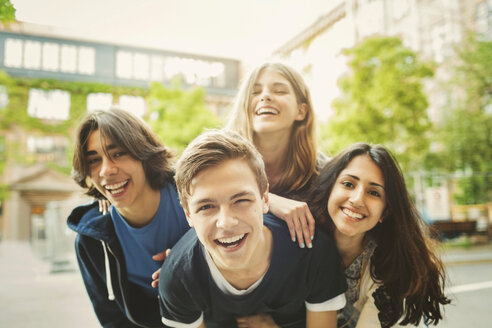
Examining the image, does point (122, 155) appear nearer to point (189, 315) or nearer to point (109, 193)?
point (109, 193)

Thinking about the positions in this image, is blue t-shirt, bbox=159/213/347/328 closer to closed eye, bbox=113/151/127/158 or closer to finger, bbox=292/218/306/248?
finger, bbox=292/218/306/248

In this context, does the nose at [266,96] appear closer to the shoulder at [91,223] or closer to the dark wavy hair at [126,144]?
the dark wavy hair at [126,144]

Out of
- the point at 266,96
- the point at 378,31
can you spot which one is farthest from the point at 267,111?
the point at 378,31

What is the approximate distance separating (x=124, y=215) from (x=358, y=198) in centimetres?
84

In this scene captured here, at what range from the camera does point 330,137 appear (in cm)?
622

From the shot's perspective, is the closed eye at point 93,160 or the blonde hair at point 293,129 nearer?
the closed eye at point 93,160

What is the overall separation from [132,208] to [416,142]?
619 centimetres

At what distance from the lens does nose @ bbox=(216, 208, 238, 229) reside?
1.03 m

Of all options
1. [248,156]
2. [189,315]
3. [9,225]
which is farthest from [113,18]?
[9,225]

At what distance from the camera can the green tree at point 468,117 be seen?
7219 millimetres

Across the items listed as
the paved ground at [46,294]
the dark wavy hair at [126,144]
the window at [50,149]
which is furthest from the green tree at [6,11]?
the window at [50,149]

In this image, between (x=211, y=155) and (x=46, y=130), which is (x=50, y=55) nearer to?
(x=211, y=155)

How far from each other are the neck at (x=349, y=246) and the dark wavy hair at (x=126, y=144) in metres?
0.68

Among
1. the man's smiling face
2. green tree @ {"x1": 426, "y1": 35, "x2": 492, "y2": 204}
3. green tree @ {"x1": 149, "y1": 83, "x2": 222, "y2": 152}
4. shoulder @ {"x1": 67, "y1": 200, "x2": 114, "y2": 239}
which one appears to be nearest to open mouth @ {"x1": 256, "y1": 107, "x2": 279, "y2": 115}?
the man's smiling face
